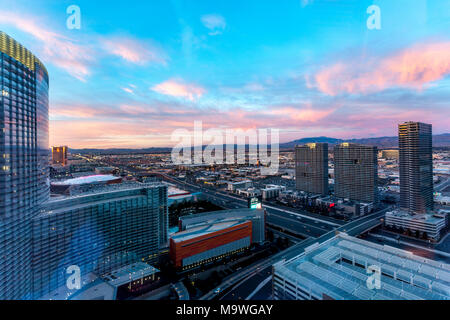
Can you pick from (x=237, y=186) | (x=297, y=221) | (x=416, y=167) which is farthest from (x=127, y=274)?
(x=237, y=186)

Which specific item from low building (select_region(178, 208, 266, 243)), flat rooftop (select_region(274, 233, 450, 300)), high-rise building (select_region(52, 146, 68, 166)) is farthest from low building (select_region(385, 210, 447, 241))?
high-rise building (select_region(52, 146, 68, 166))

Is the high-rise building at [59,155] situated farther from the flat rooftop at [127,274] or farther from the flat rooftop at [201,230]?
the flat rooftop at [127,274]

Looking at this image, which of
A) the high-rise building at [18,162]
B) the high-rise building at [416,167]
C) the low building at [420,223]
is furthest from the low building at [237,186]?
the high-rise building at [18,162]

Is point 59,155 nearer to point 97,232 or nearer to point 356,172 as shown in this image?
point 97,232

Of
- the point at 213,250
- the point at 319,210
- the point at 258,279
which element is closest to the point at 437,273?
the point at 258,279
